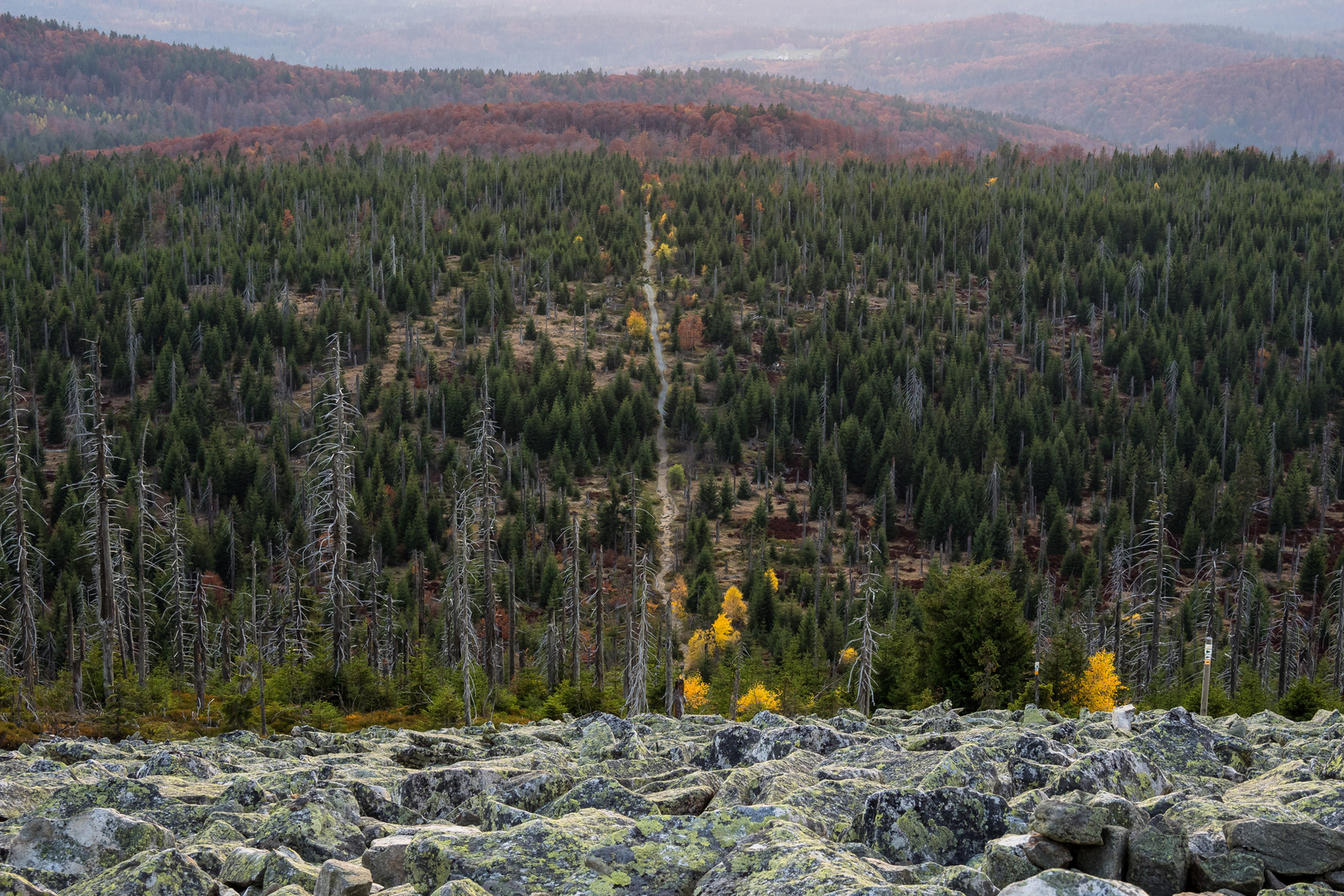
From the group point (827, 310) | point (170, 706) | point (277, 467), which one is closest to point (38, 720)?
point (170, 706)

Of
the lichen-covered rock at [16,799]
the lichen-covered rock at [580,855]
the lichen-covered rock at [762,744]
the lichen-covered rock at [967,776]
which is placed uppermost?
the lichen-covered rock at [580,855]

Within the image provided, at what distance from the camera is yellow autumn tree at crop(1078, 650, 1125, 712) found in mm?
44094

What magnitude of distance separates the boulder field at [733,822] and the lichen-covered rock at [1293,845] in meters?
0.01

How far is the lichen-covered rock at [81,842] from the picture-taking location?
10500 millimetres

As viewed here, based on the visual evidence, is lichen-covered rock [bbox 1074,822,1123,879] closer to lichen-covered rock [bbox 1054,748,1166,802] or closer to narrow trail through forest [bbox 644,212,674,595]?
lichen-covered rock [bbox 1054,748,1166,802]

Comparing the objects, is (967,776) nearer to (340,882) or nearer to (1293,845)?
(1293,845)

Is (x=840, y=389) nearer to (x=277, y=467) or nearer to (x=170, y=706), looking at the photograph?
(x=277, y=467)

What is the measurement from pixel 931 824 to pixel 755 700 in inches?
2033

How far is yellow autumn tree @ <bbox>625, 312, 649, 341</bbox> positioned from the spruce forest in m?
0.37

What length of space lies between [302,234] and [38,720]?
149m

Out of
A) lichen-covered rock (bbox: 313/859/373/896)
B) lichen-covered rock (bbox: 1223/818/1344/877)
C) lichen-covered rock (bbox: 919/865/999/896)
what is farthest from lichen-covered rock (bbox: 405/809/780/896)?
lichen-covered rock (bbox: 1223/818/1344/877)

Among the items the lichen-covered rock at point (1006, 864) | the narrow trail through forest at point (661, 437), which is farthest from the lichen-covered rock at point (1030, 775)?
the narrow trail through forest at point (661, 437)

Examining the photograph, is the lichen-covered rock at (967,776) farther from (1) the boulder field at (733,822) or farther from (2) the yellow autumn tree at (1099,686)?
(2) the yellow autumn tree at (1099,686)

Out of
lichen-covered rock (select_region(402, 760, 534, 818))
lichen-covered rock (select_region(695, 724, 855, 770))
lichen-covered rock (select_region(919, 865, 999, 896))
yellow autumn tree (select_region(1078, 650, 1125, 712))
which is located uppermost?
lichen-covered rock (select_region(919, 865, 999, 896))
